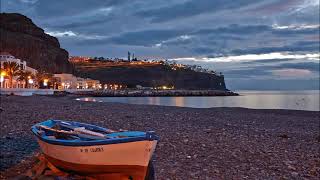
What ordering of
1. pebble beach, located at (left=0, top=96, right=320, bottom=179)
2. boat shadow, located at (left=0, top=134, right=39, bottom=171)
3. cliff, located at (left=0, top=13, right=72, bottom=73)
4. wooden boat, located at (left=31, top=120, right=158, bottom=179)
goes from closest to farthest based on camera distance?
1. wooden boat, located at (left=31, top=120, right=158, bottom=179)
2. pebble beach, located at (left=0, top=96, right=320, bottom=179)
3. boat shadow, located at (left=0, top=134, right=39, bottom=171)
4. cliff, located at (left=0, top=13, right=72, bottom=73)

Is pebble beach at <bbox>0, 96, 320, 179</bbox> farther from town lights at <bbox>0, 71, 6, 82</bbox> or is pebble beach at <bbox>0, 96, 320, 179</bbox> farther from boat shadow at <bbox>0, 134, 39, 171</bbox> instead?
town lights at <bbox>0, 71, 6, 82</bbox>

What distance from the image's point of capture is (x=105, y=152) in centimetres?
1001

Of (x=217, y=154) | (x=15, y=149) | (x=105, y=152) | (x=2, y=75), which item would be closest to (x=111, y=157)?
(x=105, y=152)

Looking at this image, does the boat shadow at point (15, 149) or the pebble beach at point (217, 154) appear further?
the boat shadow at point (15, 149)

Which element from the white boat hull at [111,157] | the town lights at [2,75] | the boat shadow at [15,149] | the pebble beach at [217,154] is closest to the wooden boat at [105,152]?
the white boat hull at [111,157]

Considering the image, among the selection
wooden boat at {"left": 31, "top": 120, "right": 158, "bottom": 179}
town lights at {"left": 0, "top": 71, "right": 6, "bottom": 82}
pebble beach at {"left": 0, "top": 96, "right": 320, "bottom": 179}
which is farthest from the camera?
town lights at {"left": 0, "top": 71, "right": 6, "bottom": 82}

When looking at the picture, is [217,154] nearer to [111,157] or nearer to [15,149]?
[111,157]

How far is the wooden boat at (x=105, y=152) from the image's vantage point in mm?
9914

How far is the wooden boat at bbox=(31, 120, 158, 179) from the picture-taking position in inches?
390

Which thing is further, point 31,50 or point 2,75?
point 31,50

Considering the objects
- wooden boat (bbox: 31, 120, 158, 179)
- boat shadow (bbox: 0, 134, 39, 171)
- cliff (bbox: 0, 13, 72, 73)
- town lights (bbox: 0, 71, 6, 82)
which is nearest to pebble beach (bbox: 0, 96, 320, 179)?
boat shadow (bbox: 0, 134, 39, 171)

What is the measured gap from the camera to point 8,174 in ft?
38.9

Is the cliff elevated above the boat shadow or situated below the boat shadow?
above

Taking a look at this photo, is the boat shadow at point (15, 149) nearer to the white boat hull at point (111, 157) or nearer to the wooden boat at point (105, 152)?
the wooden boat at point (105, 152)
